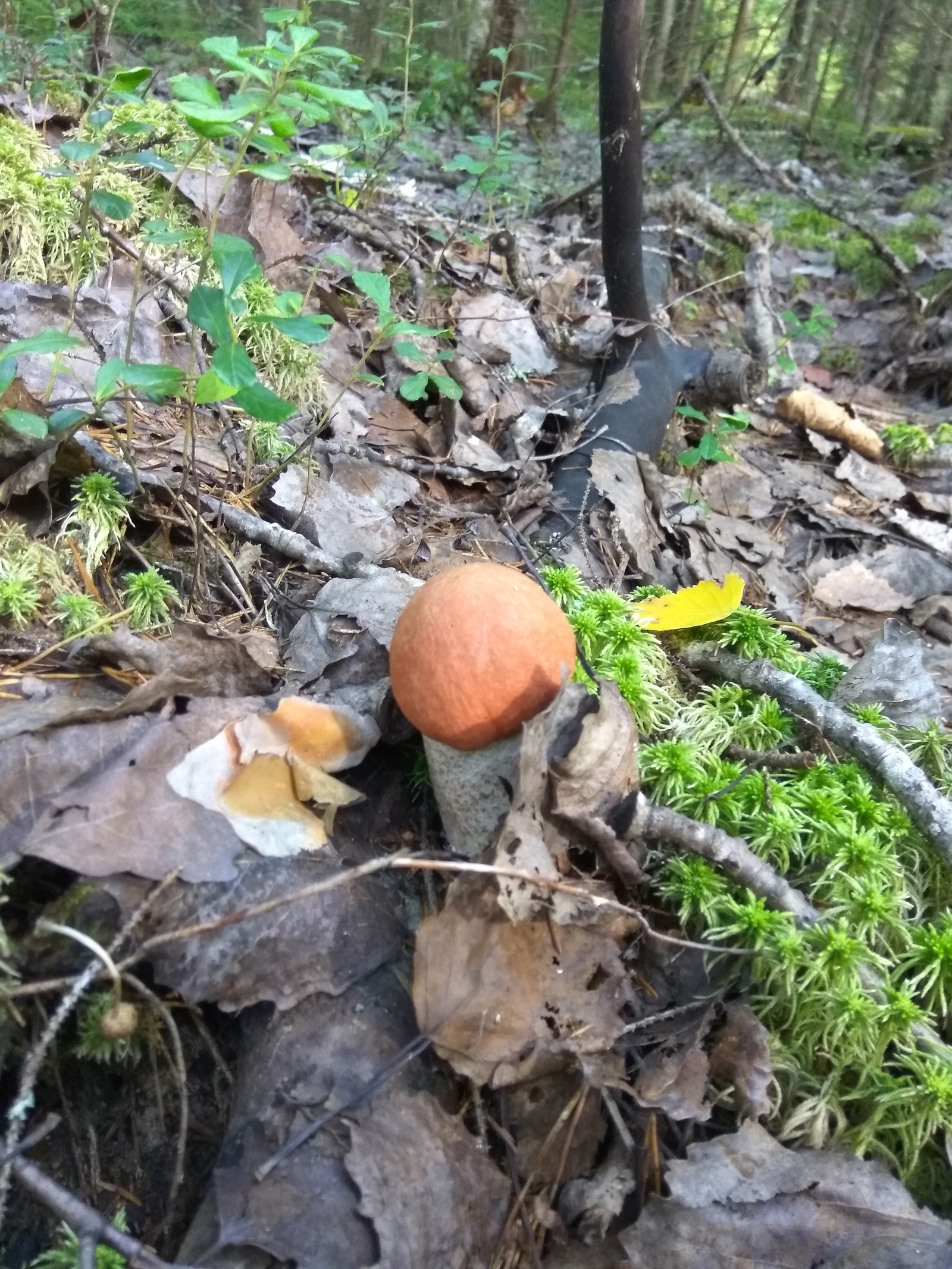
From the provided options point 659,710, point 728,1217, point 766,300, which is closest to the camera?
point 728,1217

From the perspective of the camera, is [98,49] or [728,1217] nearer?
[728,1217]

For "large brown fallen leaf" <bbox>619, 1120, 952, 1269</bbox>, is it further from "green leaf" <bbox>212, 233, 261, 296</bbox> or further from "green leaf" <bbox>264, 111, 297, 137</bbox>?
"green leaf" <bbox>264, 111, 297, 137</bbox>

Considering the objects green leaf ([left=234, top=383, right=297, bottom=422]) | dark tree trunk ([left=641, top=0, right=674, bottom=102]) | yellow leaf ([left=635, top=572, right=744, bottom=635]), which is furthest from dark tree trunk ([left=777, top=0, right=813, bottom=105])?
green leaf ([left=234, top=383, right=297, bottom=422])

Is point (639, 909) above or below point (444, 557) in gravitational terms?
below

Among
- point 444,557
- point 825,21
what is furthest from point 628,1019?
point 825,21

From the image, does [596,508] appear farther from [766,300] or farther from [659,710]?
[766,300]

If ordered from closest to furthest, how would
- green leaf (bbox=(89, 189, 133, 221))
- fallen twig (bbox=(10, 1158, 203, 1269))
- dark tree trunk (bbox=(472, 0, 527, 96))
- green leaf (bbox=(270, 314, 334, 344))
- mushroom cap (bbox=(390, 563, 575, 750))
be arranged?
fallen twig (bbox=(10, 1158, 203, 1269)), mushroom cap (bbox=(390, 563, 575, 750)), green leaf (bbox=(270, 314, 334, 344)), green leaf (bbox=(89, 189, 133, 221)), dark tree trunk (bbox=(472, 0, 527, 96))

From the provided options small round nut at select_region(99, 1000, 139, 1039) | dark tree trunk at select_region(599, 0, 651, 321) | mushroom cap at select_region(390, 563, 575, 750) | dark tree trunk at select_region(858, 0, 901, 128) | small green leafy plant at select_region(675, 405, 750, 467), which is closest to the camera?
small round nut at select_region(99, 1000, 139, 1039)
